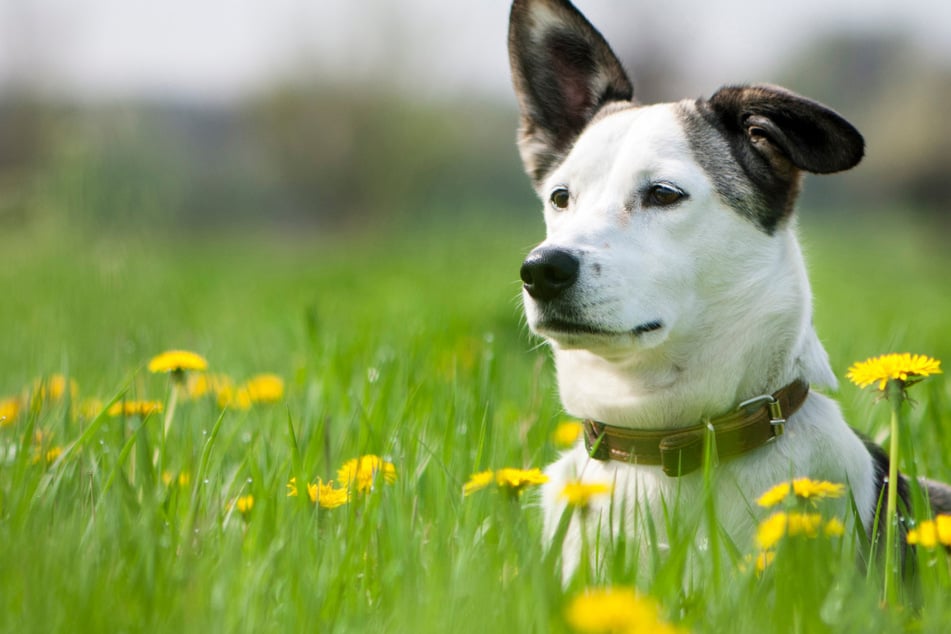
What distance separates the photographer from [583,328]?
7.95ft

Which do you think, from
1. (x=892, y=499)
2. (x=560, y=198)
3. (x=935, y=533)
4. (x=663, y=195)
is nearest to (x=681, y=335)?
(x=663, y=195)

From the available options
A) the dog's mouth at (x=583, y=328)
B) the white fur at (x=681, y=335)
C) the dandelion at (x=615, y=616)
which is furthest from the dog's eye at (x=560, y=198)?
the dandelion at (x=615, y=616)

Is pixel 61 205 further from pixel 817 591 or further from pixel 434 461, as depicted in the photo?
pixel 817 591

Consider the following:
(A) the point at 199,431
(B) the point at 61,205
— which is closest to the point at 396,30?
(B) the point at 61,205

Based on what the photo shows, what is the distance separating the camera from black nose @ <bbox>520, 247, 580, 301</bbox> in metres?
2.37

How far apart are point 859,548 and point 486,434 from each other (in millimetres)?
945

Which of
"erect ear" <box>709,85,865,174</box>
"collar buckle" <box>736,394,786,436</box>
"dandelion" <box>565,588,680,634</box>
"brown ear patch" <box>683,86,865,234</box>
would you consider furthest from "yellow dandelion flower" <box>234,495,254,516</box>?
"erect ear" <box>709,85,865,174</box>

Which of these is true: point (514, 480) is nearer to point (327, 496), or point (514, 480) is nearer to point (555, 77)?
point (327, 496)

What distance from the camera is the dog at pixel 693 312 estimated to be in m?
2.34

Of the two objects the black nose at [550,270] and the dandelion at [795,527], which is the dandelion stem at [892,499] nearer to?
the dandelion at [795,527]

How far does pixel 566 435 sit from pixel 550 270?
39.1 inches

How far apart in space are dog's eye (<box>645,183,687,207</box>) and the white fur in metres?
0.02

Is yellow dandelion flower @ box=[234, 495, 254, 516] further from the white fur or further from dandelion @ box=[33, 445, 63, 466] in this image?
the white fur

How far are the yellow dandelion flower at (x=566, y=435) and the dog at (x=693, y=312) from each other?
A: 50 cm
